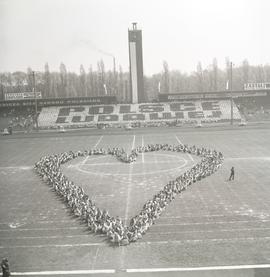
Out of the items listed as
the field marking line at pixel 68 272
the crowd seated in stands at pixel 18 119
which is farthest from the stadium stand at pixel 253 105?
the field marking line at pixel 68 272

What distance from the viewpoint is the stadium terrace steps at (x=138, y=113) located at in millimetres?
84812

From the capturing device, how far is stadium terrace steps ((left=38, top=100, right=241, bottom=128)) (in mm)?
84812

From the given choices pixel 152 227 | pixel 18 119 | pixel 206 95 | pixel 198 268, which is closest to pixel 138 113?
pixel 206 95

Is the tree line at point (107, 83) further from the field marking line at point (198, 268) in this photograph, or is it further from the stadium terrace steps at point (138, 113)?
the field marking line at point (198, 268)

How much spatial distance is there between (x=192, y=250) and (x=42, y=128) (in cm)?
6546

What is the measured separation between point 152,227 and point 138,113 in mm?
65633

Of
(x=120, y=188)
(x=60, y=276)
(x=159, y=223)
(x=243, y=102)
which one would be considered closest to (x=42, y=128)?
(x=243, y=102)

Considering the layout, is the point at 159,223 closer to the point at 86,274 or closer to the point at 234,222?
the point at 234,222

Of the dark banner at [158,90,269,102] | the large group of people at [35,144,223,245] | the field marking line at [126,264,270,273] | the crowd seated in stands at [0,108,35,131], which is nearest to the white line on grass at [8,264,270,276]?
the field marking line at [126,264,270,273]

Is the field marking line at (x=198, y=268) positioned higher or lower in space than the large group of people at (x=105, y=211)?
lower

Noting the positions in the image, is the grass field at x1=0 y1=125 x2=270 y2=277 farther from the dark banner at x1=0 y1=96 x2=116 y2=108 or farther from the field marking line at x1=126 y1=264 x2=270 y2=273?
the dark banner at x1=0 y1=96 x2=116 y2=108

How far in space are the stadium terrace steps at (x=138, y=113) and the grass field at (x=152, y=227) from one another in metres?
37.7

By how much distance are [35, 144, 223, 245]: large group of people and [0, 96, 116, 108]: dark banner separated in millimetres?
47093

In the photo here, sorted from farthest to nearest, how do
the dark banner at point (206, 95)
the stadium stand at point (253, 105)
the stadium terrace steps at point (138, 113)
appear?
the dark banner at point (206, 95) → the stadium stand at point (253, 105) → the stadium terrace steps at point (138, 113)
